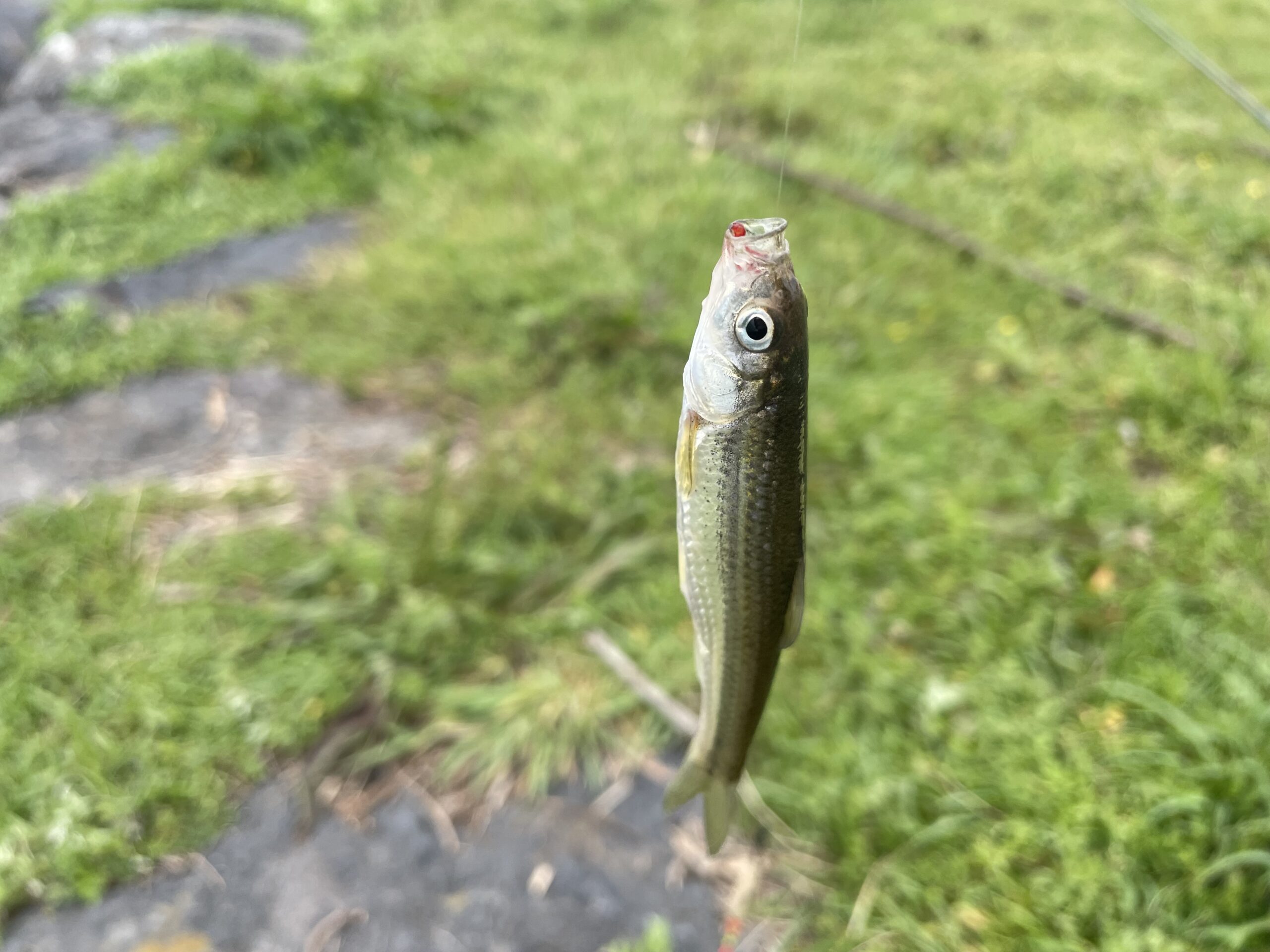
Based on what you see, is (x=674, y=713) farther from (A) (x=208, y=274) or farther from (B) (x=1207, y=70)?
(A) (x=208, y=274)

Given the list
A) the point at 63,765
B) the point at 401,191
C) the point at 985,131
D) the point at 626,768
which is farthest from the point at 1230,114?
the point at 63,765

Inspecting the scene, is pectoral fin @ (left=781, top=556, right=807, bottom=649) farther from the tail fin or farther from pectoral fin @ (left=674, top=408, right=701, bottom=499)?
the tail fin

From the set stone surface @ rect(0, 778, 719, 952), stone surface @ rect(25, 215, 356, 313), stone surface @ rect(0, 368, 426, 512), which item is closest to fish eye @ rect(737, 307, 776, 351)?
stone surface @ rect(0, 778, 719, 952)

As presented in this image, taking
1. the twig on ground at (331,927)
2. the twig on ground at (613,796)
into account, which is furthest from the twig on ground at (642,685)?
the twig on ground at (331,927)

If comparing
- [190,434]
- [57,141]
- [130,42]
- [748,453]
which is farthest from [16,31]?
[748,453]

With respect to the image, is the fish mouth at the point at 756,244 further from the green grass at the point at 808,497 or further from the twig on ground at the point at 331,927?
the twig on ground at the point at 331,927

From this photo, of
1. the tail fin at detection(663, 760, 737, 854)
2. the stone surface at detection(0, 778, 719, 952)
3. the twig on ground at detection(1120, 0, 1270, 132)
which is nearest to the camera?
the tail fin at detection(663, 760, 737, 854)

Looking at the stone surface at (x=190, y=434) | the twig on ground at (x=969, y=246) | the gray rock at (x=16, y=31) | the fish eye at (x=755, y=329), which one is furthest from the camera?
the gray rock at (x=16, y=31)
